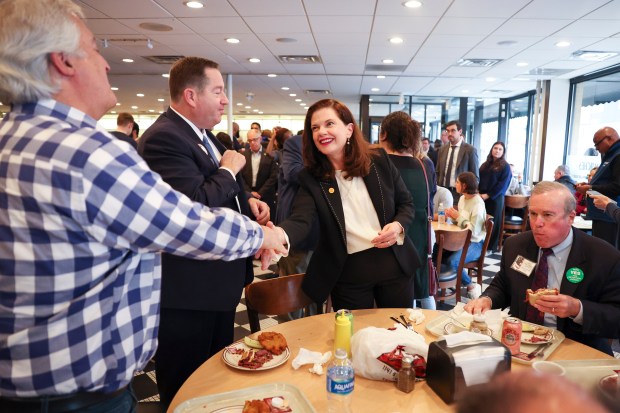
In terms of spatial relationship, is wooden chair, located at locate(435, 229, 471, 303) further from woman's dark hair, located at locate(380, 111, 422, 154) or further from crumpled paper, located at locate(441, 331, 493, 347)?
crumpled paper, located at locate(441, 331, 493, 347)

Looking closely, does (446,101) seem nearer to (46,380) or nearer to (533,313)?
(533,313)

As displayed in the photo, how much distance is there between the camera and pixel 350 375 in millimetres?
1103

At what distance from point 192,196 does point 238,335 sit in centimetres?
231

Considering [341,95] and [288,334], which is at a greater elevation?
[341,95]

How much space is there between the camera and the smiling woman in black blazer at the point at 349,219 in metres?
1.91

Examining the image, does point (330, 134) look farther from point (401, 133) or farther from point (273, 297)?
point (401, 133)

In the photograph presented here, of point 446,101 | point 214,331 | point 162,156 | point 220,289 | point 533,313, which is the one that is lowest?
point 214,331

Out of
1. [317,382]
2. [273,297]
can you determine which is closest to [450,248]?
[273,297]

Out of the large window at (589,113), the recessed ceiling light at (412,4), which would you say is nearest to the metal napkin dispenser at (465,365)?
the recessed ceiling light at (412,4)

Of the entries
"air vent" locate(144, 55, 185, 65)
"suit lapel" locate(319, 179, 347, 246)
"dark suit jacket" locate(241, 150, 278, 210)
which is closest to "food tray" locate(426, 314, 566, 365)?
"suit lapel" locate(319, 179, 347, 246)

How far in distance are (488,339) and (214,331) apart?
1.18 metres

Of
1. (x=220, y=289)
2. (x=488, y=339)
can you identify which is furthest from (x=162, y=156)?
(x=488, y=339)

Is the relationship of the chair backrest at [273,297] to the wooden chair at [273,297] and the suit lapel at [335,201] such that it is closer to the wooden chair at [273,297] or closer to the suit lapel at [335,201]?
the wooden chair at [273,297]

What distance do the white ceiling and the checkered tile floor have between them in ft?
10.2
